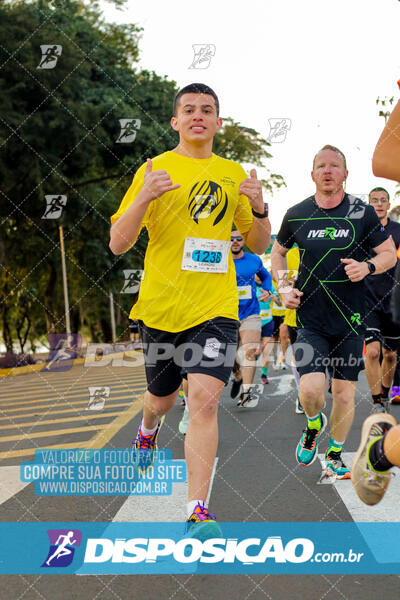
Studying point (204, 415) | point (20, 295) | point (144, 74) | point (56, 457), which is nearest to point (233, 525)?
point (204, 415)

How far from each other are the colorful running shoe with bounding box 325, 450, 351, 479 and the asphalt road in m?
0.12

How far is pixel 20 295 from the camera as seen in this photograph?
34969mm

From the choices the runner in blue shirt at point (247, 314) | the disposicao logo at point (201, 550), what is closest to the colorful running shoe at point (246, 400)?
the runner in blue shirt at point (247, 314)

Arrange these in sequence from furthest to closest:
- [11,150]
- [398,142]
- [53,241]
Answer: [53,241]
[11,150]
[398,142]

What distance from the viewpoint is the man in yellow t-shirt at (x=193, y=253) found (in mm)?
4176

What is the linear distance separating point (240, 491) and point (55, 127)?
16.6 meters

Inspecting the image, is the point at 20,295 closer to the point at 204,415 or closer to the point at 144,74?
the point at 144,74

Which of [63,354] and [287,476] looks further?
[63,354]

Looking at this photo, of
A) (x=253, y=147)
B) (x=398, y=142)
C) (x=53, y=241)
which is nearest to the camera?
(x=398, y=142)

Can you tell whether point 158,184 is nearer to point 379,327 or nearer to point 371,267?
point 371,267

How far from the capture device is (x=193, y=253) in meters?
4.23

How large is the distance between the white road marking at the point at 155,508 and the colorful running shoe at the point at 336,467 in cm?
105


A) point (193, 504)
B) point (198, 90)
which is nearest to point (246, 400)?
point (198, 90)

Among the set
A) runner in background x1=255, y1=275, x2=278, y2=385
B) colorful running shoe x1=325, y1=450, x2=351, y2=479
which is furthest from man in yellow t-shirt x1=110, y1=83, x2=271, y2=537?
runner in background x1=255, y1=275, x2=278, y2=385
